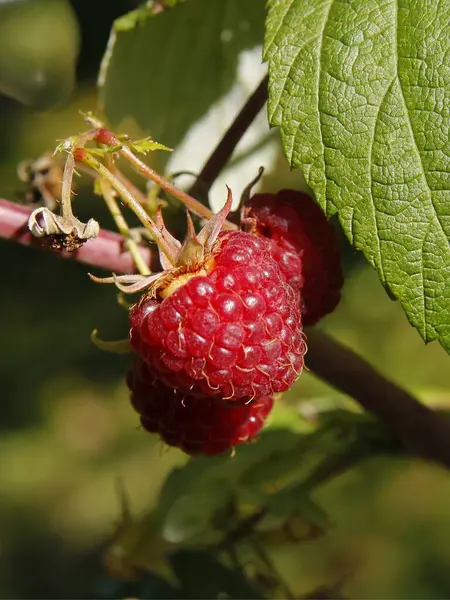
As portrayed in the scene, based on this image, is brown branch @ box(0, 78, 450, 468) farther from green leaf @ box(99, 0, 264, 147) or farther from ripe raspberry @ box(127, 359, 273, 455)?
green leaf @ box(99, 0, 264, 147)

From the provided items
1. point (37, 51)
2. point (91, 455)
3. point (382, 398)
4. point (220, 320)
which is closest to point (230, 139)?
point (220, 320)

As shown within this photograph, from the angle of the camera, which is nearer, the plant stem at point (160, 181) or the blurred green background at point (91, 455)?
the plant stem at point (160, 181)

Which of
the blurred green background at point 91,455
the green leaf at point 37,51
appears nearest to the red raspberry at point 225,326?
the green leaf at point 37,51

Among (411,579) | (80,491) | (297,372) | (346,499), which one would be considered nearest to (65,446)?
(80,491)

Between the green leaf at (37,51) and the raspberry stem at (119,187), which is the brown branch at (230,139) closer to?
the raspberry stem at (119,187)

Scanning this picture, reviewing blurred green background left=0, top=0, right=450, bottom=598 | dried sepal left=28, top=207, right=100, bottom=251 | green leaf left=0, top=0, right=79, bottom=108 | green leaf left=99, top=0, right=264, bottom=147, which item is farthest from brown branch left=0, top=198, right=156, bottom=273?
blurred green background left=0, top=0, right=450, bottom=598

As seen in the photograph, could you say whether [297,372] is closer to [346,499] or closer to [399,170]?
[399,170]
